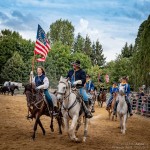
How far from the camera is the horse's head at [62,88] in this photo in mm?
10531

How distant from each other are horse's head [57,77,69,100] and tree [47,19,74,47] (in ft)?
267

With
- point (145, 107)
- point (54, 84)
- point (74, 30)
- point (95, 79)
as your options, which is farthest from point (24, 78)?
point (145, 107)

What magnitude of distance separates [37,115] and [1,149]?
7.86ft

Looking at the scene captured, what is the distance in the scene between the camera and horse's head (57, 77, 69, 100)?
10531 millimetres

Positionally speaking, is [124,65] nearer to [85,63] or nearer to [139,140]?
[85,63]

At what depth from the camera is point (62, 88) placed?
10.6m

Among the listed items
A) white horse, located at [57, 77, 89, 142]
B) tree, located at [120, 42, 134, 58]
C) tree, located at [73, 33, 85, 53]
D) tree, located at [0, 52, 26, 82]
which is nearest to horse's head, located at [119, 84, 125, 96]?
white horse, located at [57, 77, 89, 142]

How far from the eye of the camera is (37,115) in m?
11.8

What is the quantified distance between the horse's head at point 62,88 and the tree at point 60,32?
8129 centimetres

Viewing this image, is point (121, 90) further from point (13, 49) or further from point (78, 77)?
point (13, 49)

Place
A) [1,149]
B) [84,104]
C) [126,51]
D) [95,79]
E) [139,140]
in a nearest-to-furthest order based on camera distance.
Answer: [1,149] → [84,104] → [139,140] → [95,79] → [126,51]

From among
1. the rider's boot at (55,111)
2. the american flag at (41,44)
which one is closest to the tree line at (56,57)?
the american flag at (41,44)

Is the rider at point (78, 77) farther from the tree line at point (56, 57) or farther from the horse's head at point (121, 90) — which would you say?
the tree line at point (56, 57)

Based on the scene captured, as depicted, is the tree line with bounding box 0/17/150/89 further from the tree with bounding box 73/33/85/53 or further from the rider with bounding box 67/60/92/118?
the rider with bounding box 67/60/92/118
